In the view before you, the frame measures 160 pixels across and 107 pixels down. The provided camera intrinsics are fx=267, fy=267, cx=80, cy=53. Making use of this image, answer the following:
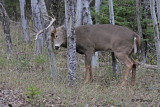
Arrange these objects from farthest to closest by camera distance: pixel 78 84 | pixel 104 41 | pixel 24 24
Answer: pixel 24 24 → pixel 104 41 → pixel 78 84

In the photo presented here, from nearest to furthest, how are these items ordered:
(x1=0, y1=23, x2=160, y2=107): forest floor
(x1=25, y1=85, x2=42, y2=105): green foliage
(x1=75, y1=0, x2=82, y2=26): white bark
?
A: (x1=25, y1=85, x2=42, y2=105): green foliage, (x1=0, y1=23, x2=160, y2=107): forest floor, (x1=75, y1=0, x2=82, y2=26): white bark

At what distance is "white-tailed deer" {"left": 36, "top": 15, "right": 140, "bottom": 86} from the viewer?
28.0 ft

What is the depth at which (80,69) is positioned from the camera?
9.64 m

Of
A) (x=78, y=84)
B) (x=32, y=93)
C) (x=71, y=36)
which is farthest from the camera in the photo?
(x=78, y=84)

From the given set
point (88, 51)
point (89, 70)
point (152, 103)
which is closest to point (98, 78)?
point (89, 70)

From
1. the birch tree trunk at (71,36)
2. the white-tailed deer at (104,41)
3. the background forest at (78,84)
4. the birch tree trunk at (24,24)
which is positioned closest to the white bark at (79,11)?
the white-tailed deer at (104,41)

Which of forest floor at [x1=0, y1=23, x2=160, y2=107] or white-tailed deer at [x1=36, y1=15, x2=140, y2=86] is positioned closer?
forest floor at [x1=0, y1=23, x2=160, y2=107]

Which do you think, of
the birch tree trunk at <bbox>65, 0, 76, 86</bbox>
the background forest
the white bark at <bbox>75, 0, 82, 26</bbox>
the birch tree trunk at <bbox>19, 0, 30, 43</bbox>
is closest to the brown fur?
the background forest

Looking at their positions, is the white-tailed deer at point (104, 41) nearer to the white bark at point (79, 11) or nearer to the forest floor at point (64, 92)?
the forest floor at point (64, 92)

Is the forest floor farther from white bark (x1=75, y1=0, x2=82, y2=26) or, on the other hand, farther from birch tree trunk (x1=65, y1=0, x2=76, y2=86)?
white bark (x1=75, y1=0, x2=82, y2=26)

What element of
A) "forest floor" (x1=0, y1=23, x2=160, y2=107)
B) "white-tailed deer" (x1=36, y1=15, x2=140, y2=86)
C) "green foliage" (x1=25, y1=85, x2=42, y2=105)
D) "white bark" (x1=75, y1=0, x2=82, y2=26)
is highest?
"white bark" (x1=75, y1=0, x2=82, y2=26)

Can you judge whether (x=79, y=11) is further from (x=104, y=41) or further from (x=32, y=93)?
(x=32, y=93)

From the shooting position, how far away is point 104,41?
8.90 meters

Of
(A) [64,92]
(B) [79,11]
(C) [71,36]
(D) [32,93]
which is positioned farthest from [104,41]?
(D) [32,93]
